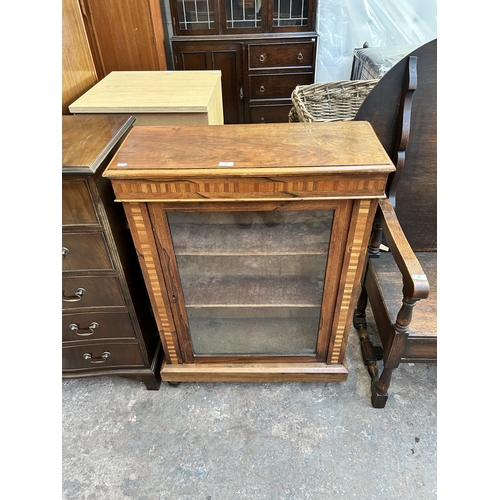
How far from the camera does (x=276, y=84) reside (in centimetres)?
267

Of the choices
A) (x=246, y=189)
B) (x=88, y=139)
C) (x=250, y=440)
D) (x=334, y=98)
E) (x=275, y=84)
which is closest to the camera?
(x=246, y=189)

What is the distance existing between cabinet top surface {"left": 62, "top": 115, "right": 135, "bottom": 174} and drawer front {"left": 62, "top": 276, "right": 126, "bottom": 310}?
0.36m

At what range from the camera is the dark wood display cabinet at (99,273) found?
94cm

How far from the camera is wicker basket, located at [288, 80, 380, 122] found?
63.8 inches

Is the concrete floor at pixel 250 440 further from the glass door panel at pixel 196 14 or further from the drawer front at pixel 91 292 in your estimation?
the glass door panel at pixel 196 14

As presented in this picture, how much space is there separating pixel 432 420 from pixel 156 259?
1081mm

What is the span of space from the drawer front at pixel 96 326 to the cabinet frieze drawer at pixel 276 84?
2.08m

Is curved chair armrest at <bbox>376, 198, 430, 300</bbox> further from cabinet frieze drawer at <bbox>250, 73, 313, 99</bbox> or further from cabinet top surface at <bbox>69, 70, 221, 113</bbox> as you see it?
cabinet frieze drawer at <bbox>250, 73, 313, 99</bbox>

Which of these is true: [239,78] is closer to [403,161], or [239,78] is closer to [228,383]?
[403,161]

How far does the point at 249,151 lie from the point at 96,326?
765mm

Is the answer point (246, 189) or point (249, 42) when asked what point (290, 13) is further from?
point (246, 189)

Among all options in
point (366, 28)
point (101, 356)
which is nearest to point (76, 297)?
point (101, 356)

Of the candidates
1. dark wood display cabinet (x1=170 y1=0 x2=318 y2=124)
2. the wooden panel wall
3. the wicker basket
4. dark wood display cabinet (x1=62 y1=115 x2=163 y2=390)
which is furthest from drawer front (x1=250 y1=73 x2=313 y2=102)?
dark wood display cabinet (x1=62 y1=115 x2=163 y2=390)

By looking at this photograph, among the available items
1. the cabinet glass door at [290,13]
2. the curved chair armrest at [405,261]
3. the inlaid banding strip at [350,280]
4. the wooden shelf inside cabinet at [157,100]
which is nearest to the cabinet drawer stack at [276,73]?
the cabinet glass door at [290,13]
